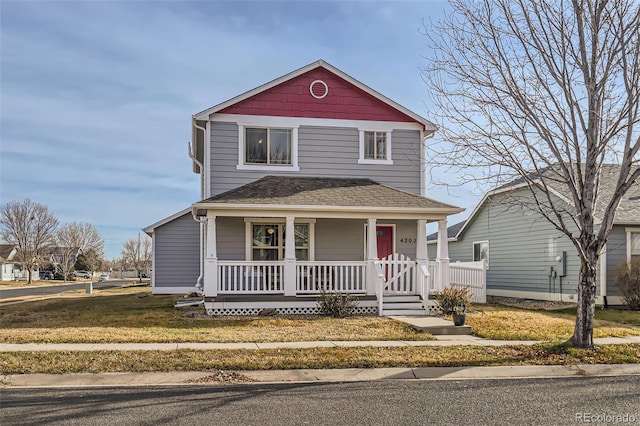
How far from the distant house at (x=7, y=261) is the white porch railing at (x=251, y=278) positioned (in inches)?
2402

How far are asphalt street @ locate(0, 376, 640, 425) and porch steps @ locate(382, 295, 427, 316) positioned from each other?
720cm

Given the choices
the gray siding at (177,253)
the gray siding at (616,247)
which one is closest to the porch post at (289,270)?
the gray siding at (177,253)

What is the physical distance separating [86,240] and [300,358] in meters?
69.9

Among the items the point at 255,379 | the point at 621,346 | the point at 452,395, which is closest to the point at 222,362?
the point at 255,379

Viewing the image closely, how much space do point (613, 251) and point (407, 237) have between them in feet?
23.1

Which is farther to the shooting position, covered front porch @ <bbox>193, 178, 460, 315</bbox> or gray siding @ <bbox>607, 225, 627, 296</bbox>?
gray siding @ <bbox>607, 225, 627, 296</bbox>

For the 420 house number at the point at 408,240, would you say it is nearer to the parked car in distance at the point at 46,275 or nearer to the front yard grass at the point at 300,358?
the front yard grass at the point at 300,358

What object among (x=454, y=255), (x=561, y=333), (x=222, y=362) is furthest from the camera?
(x=454, y=255)

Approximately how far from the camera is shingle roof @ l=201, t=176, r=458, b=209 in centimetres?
1584

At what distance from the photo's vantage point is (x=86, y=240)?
2852 inches

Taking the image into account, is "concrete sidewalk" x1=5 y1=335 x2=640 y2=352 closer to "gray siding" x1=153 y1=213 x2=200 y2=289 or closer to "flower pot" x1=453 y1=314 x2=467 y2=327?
"flower pot" x1=453 y1=314 x2=467 y2=327

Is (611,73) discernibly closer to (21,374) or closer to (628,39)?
(628,39)

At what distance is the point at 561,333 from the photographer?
40.3 ft

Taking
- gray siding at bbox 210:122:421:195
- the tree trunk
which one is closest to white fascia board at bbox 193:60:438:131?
gray siding at bbox 210:122:421:195
